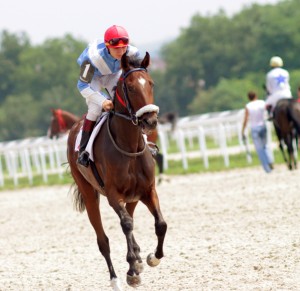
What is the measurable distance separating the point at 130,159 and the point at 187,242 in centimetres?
281

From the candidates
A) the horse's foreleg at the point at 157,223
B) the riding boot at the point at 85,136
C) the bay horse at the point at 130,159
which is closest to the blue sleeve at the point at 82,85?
the riding boot at the point at 85,136

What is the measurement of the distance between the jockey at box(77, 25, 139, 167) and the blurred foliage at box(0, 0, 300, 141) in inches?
3187

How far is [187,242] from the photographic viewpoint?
449 inches

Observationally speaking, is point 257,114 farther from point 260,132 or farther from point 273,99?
point 273,99

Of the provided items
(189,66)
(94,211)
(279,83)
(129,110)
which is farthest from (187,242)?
(189,66)

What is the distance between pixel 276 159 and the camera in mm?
24266

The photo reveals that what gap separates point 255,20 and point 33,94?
84.0 feet

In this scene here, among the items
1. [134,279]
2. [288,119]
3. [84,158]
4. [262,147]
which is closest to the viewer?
[134,279]

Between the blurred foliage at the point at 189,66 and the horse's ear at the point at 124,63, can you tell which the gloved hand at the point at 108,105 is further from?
the blurred foliage at the point at 189,66

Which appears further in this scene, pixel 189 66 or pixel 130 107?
pixel 189 66

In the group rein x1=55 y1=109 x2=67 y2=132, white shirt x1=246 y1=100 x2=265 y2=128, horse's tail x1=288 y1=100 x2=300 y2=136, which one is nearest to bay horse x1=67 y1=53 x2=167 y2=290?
horse's tail x1=288 y1=100 x2=300 y2=136

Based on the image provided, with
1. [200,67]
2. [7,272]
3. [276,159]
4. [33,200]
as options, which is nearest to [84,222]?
[7,272]

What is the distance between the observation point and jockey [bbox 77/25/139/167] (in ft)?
29.8

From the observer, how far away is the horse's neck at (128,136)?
29.0ft
